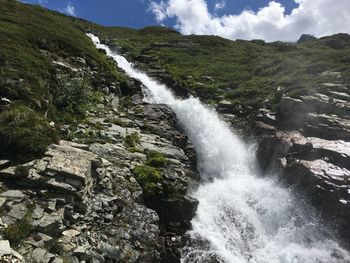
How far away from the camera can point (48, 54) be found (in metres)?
38.3

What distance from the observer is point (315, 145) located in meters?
32.3

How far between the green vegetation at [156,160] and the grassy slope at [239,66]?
18.9 meters

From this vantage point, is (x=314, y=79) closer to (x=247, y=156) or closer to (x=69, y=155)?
(x=247, y=156)

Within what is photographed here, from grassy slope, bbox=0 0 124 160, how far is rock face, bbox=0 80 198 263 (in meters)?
1.28

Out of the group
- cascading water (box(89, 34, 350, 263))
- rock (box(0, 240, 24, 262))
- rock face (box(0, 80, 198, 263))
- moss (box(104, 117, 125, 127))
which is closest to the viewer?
rock (box(0, 240, 24, 262))

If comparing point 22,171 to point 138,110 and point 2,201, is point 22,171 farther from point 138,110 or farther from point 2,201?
point 138,110

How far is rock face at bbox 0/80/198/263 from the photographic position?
15.6 metres

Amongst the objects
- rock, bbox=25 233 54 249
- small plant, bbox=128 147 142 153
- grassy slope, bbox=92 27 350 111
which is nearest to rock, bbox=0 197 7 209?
rock, bbox=25 233 54 249

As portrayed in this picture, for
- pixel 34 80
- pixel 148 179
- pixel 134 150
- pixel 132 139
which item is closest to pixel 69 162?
pixel 148 179

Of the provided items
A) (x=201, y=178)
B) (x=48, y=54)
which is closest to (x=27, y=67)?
(x=48, y=54)

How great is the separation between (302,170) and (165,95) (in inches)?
906

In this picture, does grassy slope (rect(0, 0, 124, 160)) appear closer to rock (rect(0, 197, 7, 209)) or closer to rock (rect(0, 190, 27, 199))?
rock (rect(0, 190, 27, 199))

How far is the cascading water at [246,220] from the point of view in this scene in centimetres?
2425

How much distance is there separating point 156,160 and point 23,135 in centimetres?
900
